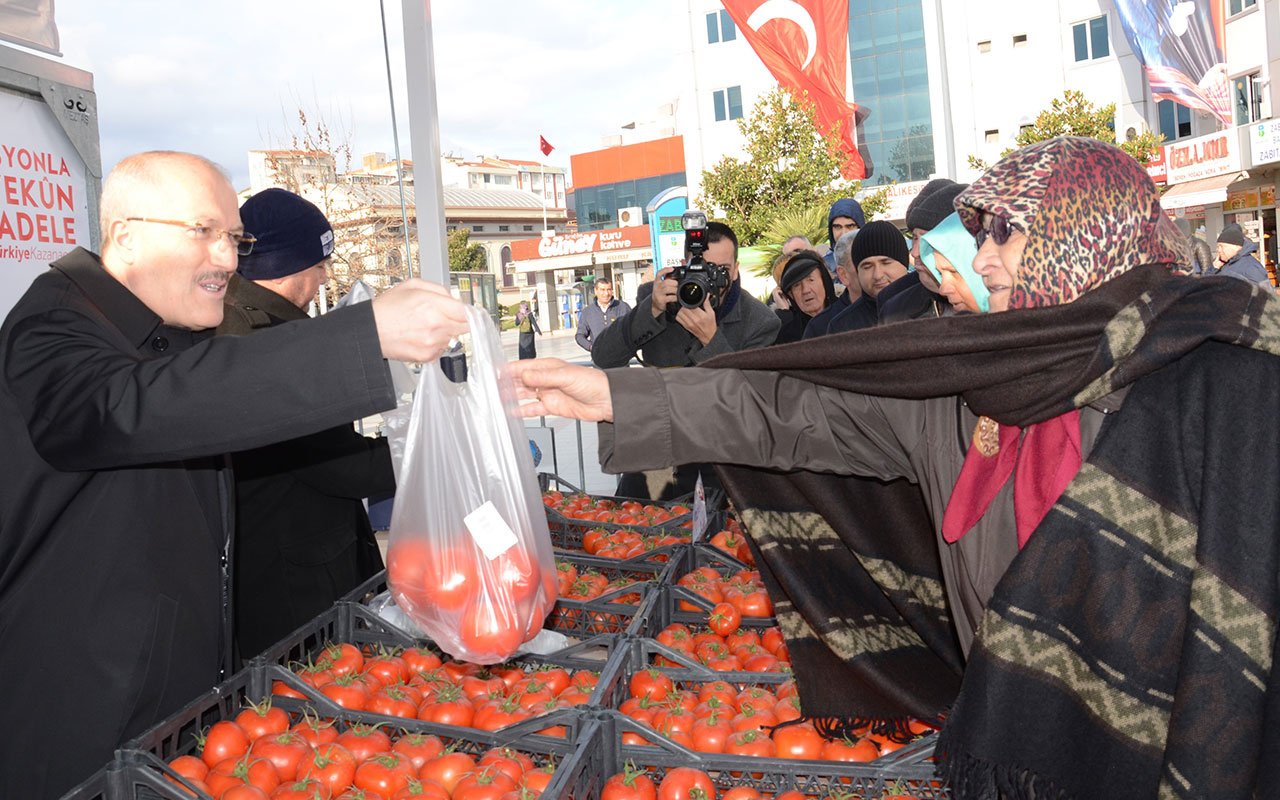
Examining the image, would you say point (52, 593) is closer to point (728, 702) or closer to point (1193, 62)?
point (728, 702)

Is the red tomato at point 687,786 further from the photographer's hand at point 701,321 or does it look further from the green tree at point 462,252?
the green tree at point 462,252

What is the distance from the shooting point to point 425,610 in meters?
1.95

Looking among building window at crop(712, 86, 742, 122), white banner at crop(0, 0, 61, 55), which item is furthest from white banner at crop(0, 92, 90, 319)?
building window at crop(712, 86, 742, 122)

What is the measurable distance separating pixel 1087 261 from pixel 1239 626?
65cm

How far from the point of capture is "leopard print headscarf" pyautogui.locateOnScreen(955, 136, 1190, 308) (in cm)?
165

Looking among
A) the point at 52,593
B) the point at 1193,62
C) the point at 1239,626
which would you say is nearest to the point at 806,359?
the point at 1239,626

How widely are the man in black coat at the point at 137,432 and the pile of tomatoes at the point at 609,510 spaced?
6.70 ft

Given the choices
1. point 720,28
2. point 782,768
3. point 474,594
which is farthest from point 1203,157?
point 474,594

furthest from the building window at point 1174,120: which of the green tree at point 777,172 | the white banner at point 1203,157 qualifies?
the green tree at point 777,172

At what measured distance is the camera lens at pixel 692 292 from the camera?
3.89 meters

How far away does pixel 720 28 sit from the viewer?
32969 millimetres

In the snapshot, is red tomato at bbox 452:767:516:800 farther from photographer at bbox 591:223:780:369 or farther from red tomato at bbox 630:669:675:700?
photographer at bbox 591:223:780:369

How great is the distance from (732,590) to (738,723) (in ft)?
2.52

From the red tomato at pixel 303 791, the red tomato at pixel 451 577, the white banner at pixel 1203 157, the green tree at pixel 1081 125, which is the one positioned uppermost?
the green tree at pixel 1081 125
